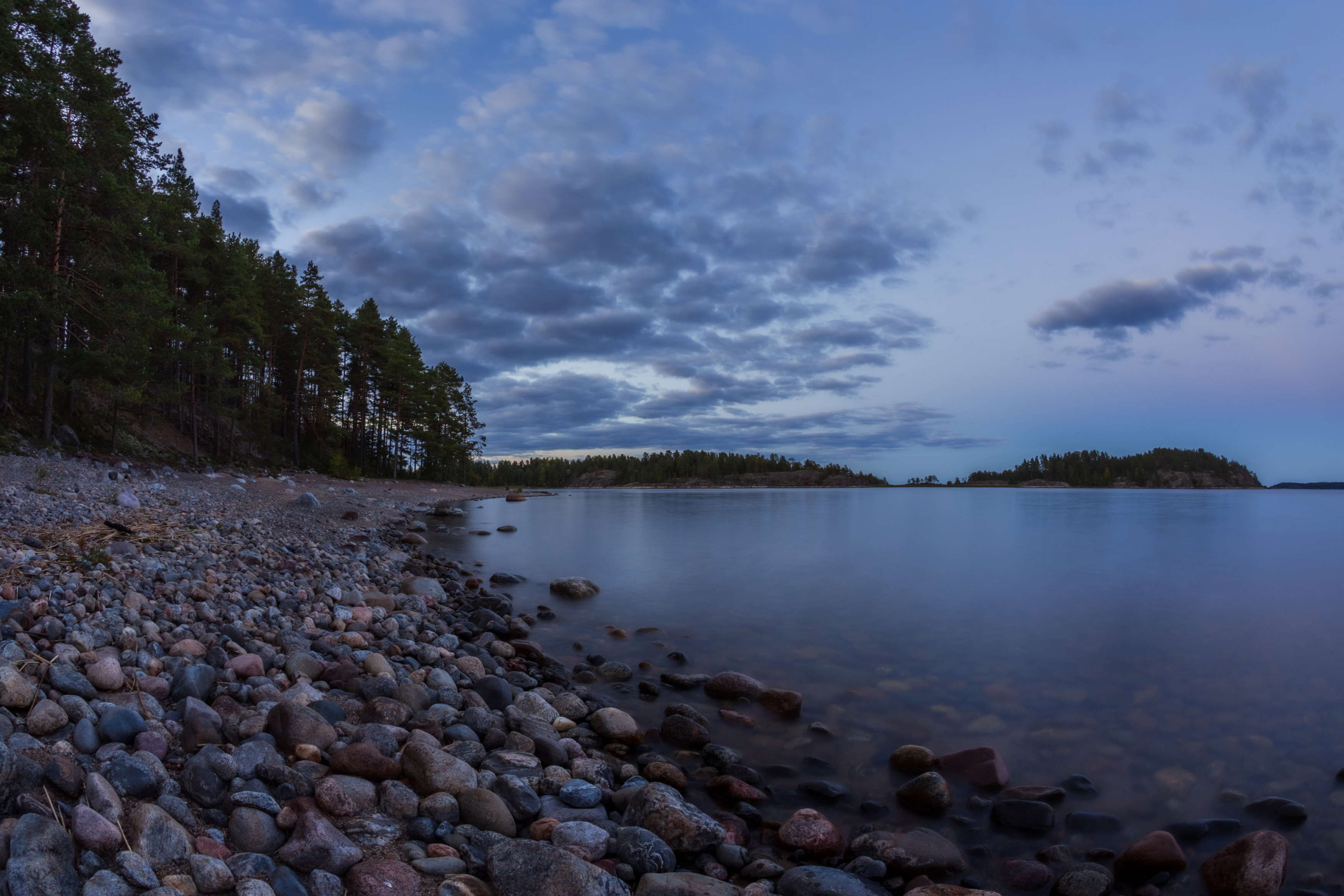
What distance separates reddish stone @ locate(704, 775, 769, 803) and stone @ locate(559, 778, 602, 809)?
1080 mm

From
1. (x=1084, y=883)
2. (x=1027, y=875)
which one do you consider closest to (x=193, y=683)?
(x=1027, y=875)

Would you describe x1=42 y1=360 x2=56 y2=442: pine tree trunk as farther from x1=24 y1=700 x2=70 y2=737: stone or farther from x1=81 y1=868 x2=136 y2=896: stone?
x1=81 y1=868 x2=136 y2=896: stone

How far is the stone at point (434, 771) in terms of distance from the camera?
14.0 ft

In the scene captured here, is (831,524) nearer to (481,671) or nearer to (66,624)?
(481,671)

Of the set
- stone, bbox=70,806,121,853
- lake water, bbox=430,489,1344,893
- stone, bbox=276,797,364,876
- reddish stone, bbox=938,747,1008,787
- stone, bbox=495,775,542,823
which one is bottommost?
lake water, bbox=430,489,1344,893

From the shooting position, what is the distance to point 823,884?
3.78 meters

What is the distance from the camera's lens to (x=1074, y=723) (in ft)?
23.1

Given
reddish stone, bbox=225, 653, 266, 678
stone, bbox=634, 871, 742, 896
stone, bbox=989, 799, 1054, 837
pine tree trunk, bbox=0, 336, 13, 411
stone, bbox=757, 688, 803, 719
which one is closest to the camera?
stone, bbox=634, 871, 742, 896

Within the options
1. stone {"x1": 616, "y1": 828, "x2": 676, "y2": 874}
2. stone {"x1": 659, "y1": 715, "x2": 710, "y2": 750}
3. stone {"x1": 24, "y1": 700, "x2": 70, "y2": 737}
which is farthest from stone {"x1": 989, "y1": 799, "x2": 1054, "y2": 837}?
stone {"x1": 24, "y1": 700, "x2": 70, "y2": 737}

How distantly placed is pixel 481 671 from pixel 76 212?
25.8m

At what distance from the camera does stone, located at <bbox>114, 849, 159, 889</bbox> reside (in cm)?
280

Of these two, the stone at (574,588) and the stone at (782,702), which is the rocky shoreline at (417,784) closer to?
the stone at (782,702)

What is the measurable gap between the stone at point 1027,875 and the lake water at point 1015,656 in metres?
0.13

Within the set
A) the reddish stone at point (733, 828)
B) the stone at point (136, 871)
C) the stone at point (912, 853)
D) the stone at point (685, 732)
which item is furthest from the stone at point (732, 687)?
the stone at point (136, 871)
